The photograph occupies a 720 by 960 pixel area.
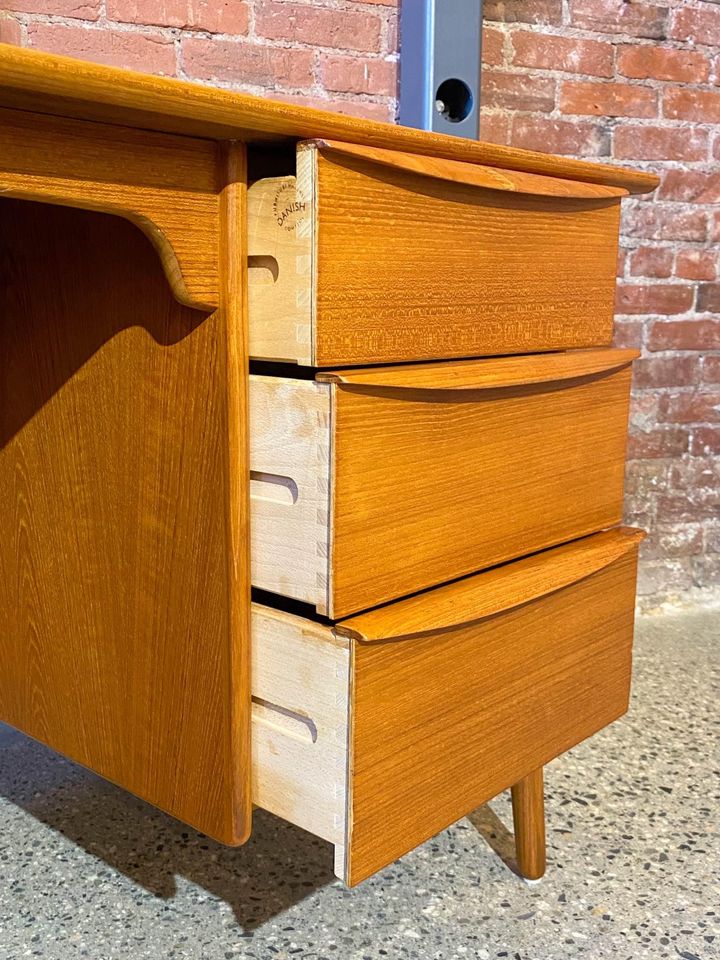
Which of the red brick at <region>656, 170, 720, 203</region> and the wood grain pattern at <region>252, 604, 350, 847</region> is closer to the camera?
the wood grain pattern at <region>252, 604, 350, 847</region>

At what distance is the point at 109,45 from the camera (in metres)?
1.33

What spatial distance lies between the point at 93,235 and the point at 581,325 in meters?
0.49

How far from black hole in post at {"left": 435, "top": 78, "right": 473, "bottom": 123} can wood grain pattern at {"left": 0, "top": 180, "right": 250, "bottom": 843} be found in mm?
850

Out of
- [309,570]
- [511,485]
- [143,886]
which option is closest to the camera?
[309,570]

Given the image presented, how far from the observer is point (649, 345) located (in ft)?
5.92

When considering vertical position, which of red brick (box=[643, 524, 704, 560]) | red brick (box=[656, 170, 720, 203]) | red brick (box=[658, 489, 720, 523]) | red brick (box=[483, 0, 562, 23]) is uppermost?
red brick (box=[483, 0, 562, 23])

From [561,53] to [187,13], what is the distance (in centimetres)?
66

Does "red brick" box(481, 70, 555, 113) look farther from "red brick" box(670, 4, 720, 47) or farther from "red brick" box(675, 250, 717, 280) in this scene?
"red brick" box(675, 250, 717, 280)

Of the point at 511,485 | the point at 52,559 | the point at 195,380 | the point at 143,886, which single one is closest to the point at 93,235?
the point at 195,380

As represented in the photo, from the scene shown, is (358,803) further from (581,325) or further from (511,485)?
(581,325)

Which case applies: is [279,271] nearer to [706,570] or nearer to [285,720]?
[285,720]

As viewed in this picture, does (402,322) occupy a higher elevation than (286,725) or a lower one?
higher

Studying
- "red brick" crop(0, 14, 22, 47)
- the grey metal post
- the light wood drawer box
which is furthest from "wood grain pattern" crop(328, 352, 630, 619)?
"red brick" crop(0, 14, 22, 47)

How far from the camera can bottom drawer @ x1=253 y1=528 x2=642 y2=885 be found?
2.38ft
